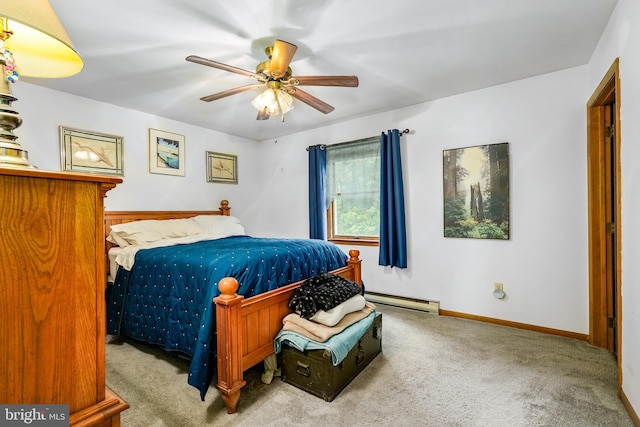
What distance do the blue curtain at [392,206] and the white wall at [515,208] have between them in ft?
0.45

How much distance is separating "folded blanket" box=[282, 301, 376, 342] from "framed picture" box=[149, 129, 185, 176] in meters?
2.70

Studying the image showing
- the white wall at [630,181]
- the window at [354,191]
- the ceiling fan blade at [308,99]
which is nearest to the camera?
the white wall at [630,181]

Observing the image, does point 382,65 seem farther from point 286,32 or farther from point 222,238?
point 222,238

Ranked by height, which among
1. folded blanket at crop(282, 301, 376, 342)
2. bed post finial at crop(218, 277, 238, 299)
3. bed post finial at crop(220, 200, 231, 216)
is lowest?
folded blanket at crop(282, 301, 376, 342)

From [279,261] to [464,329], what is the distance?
1.95 metres

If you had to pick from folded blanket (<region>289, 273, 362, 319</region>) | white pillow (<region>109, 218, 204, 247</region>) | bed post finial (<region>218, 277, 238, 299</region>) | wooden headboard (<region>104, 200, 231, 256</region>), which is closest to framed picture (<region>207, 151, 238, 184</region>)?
wooden headboard (<region>104, 200, 231, 256</region>)

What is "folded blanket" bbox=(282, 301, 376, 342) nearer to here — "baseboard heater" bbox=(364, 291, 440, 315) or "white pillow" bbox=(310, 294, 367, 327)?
"white pillow" bbox=(310, 294, 367, 327)

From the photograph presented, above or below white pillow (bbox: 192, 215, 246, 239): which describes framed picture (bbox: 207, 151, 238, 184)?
above

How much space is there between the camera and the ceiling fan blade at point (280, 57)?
1.84m

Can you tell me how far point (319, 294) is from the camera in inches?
84.0

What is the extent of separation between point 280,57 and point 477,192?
91.1 inches

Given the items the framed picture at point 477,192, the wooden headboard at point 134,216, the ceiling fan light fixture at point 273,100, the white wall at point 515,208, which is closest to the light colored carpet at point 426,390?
the white wall at point 515,208

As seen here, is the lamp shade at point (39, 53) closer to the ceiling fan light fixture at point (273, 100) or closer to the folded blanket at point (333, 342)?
the ceiling fan light fixture at point (273, 100)

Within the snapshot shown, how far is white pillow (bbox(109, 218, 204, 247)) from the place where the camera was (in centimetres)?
294
